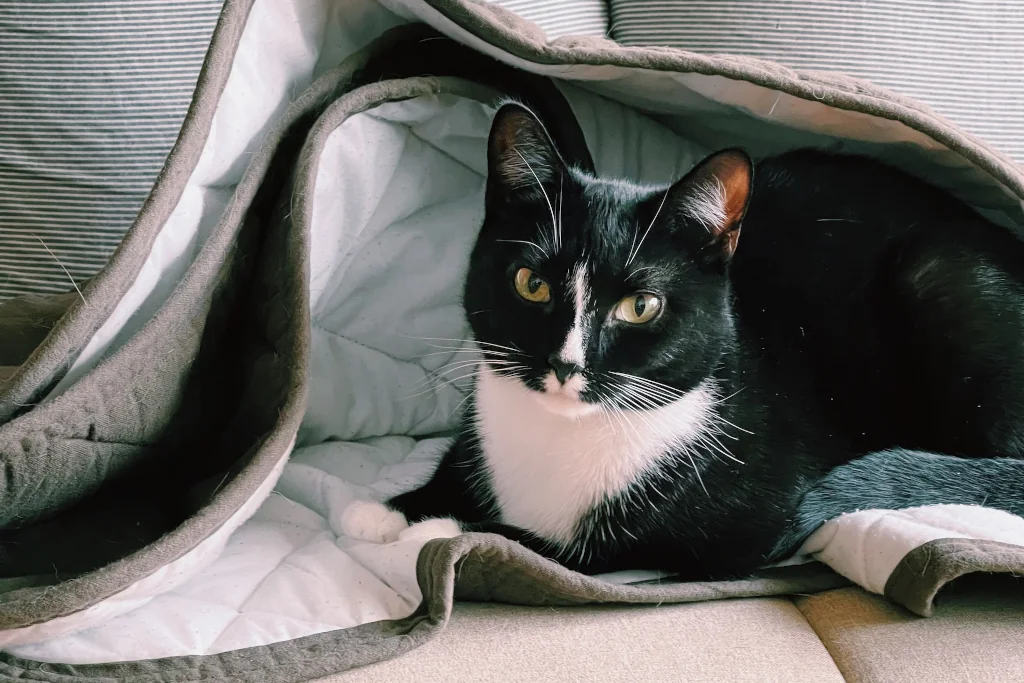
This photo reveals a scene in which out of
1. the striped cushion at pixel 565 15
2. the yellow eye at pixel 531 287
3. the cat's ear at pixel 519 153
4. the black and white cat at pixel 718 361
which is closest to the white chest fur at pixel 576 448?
the black and white cat at pixel 718 361

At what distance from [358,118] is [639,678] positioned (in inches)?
29.4

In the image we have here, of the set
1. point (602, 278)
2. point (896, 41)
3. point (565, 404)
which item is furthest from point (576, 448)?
point (896, 41)

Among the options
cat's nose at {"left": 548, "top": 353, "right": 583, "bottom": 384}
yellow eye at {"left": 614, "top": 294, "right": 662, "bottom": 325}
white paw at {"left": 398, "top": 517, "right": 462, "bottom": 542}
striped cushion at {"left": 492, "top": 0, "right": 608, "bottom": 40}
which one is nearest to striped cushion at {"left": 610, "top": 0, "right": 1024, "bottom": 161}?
striped cushion at {"left": 492, "top": 0, "right": 608, "bottom": 40}

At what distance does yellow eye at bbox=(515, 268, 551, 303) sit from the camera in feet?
3.14

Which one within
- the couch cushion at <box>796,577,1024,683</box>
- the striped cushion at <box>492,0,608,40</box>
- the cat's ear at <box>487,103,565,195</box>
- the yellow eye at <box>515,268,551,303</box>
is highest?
the striped cushion at <box>492,0,608,40</box>

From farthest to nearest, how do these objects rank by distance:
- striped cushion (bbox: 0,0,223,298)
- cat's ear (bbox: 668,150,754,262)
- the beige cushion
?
1. striped cushion (bbox: 0,0,223,298)
2. cat's ear (bbox: 668,150,754,262)
3. the beige cushion

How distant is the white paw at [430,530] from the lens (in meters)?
1.00

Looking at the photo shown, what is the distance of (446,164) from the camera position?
130 centimetres

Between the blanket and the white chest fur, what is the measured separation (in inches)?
3.8

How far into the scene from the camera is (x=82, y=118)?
122cm

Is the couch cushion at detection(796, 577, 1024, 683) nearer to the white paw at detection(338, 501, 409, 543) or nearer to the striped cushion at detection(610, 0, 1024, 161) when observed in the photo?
the white paw at detection(338, 501, 409, 543)

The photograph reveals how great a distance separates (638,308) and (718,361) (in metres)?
0.15

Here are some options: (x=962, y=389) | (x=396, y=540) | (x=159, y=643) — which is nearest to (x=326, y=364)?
(x=396, y=540)

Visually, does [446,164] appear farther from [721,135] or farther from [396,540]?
[396,540]
